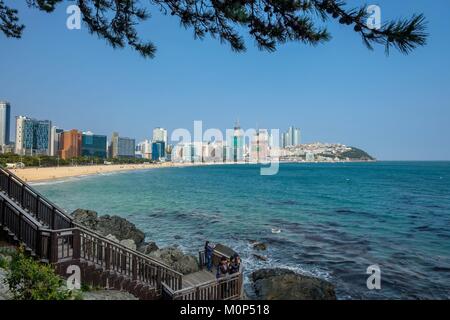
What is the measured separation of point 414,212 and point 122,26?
46149mm

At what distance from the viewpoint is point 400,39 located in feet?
14.8

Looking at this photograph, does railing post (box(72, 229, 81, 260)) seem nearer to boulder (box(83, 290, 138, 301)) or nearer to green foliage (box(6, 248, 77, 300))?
boulder (box(83, 290, 138, 301))

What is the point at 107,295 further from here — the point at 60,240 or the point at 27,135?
the point at 27,135

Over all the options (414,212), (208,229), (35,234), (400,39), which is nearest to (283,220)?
(208,229)

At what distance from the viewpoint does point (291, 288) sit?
13.6 m

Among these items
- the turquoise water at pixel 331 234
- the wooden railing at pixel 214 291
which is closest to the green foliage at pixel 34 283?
the wooden railing at pixel 214 291

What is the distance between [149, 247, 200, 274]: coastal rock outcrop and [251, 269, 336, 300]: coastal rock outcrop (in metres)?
3.48

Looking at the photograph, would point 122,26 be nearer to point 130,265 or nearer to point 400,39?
point 400,39

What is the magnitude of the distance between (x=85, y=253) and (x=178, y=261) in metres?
6.60

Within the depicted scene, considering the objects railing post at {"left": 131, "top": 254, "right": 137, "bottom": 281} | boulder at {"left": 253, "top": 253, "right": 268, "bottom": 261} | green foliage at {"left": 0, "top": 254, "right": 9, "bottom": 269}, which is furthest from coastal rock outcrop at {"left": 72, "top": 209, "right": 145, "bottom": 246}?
green foliage at {"left": 0, "top": 254, "right": 9, "bottom": 269}

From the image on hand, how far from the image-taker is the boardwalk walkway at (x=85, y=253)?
29.0ft

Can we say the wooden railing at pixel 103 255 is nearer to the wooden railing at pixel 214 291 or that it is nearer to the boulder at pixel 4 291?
the wooden railing at pixel 214 291

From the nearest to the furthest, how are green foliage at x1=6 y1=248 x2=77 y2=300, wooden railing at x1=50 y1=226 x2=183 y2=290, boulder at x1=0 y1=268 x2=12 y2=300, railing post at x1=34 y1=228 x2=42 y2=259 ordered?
green foliage at x1=6 y1=248 x2=77 y2=300
boulder at x1=0 y1=268 x2=12 y2=300
railing post at x1=34 y1=228 x2=42 y2=259
wooden railing at x1=50 y1=226 x2=183 y2=290

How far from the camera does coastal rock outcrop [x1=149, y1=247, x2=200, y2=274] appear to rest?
48.2 feet
